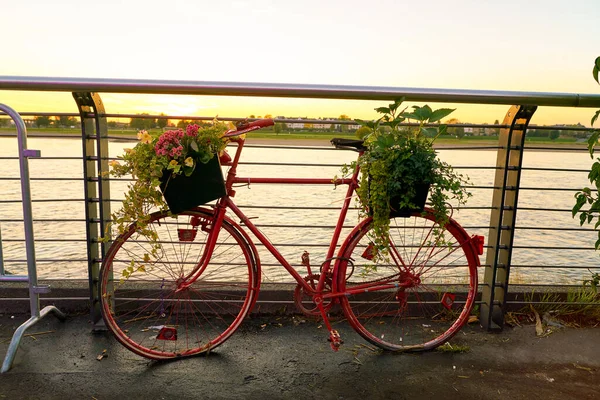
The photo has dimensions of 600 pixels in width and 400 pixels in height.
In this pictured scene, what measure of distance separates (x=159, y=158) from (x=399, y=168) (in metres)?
1.14

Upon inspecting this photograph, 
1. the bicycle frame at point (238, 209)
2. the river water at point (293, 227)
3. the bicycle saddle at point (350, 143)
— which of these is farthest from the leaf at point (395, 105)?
the river water at point (293, 227)

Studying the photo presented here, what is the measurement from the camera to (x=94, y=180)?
2.62 metres

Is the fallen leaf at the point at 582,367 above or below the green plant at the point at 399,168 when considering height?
below

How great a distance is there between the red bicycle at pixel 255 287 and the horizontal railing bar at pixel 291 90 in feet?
0.85

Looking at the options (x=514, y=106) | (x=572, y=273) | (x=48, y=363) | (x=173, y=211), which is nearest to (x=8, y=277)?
(x=48, y=363)

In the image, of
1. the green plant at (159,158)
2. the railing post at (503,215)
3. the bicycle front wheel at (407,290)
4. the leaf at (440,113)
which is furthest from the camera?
the railing post at (503,215)

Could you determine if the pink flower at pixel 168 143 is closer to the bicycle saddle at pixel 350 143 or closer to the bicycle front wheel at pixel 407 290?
the bicycle saddle at pixel 350 143

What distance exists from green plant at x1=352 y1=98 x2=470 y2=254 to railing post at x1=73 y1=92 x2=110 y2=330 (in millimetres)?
1379

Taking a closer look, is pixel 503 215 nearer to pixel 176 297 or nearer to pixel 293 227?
pixel 293 227

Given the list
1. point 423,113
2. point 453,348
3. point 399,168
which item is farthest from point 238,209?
point 453,348

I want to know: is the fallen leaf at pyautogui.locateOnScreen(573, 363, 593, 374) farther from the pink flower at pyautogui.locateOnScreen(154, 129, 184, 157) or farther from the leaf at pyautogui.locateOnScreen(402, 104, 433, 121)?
the pink flower at pyautogui.locateOnScreen(154, 129, 184, 157)

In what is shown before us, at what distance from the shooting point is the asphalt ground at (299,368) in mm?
2176

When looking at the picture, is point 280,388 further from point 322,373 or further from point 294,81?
point 294,81

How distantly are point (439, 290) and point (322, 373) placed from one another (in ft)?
3.71
